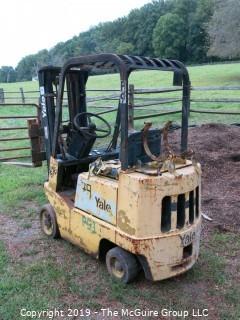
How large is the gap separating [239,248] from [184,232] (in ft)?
3.98

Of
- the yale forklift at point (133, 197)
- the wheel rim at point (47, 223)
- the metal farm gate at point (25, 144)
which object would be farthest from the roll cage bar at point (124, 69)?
the metal farm gate at point (25, 144)

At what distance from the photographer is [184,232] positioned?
11.9 ft

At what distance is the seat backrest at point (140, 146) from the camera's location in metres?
3.56

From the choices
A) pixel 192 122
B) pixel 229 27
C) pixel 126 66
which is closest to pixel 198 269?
Result: pixel 126 66

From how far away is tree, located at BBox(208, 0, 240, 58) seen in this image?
27156mm

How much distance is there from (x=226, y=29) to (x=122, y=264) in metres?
27.0

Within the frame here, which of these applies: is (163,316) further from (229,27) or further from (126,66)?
(229,27)

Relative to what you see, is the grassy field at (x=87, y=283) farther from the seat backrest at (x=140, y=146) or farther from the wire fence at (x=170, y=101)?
the wire fence at (x=170, y=101)

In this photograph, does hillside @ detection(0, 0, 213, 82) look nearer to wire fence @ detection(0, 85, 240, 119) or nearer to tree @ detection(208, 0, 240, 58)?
tree @ detection(208, 0, 240, 58)

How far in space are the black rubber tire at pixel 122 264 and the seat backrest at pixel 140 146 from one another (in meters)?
0.83

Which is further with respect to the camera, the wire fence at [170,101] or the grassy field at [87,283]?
the wire fence at [170,101]

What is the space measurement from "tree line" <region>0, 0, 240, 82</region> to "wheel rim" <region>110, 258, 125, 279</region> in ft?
143

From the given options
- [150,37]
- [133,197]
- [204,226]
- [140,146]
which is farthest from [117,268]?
[150,37]

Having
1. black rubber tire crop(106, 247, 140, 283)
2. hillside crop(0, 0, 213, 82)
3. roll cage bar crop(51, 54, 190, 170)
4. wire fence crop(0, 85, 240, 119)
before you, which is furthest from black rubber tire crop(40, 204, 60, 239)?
hillside crop(0, 0, 213, 82)
